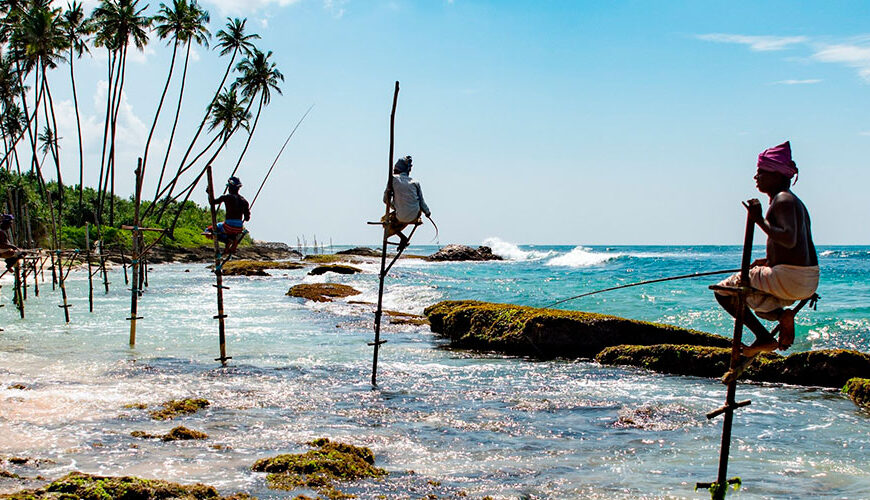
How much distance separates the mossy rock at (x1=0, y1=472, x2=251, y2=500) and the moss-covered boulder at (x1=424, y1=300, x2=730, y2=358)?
979 cm

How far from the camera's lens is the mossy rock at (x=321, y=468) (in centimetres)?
605

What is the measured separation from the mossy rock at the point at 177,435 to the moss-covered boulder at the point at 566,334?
8.37 m

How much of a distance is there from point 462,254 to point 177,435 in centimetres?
6753

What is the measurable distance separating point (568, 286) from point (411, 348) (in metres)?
21.0

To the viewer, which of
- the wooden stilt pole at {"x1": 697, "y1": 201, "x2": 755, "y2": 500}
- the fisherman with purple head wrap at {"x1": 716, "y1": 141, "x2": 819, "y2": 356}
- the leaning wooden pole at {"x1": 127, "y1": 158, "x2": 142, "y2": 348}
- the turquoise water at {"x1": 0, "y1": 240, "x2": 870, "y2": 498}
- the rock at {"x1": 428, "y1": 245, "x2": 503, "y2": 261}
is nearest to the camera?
the fisherman with purple head wrap at {"x1": 716, "y1": 141, "x2": 819, "y2": 356}

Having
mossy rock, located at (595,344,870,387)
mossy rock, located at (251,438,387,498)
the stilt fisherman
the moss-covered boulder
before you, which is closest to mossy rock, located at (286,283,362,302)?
the moss-covered boulder

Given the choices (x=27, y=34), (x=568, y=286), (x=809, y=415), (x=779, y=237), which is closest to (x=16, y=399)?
(x=779, y=237)

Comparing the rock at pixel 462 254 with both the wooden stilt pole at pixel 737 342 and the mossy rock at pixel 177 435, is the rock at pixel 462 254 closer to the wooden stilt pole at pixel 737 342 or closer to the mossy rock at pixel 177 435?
the mossy rock at pixel 177 435

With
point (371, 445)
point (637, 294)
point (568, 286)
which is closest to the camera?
point (371, 445)

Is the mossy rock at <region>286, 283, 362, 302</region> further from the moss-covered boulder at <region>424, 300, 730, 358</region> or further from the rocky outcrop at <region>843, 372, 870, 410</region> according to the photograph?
the rocky outcrop at <region>843, 372, 870, 410</region>

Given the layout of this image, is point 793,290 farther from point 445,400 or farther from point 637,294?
point 637,294

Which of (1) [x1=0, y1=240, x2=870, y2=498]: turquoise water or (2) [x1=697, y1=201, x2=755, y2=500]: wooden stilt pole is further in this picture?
(1) [x1=0, y1=240, x2=870, y2=498]: turquoise water

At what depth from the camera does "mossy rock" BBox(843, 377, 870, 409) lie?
31.5 feet

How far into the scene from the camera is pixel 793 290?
15.5ft
